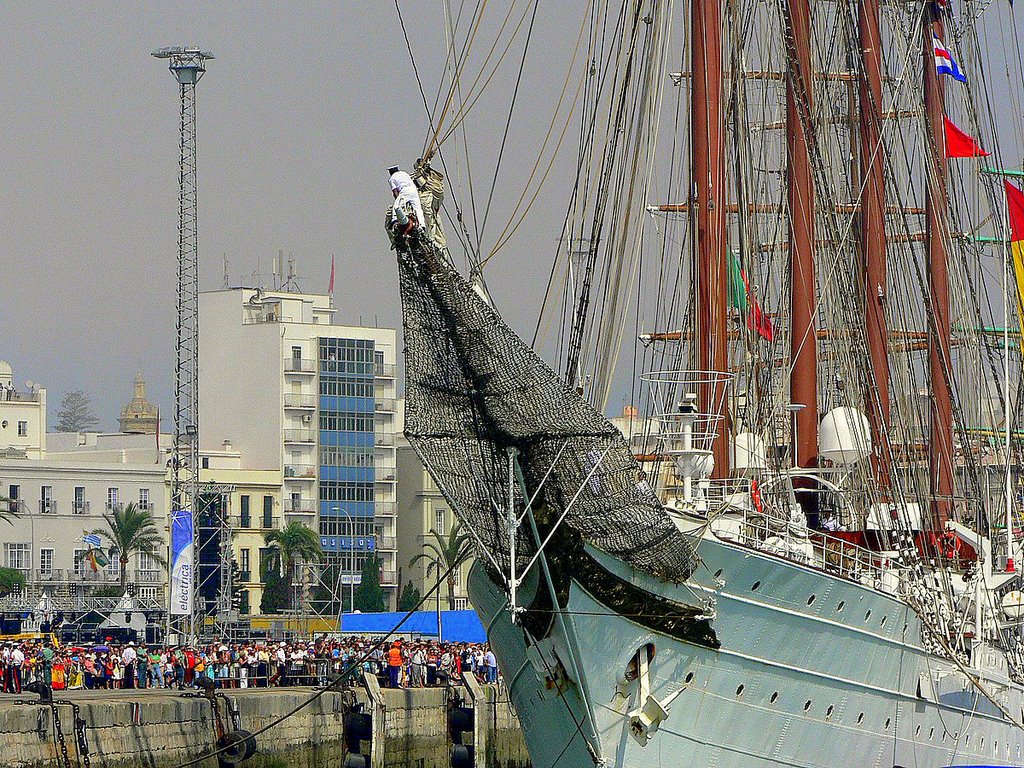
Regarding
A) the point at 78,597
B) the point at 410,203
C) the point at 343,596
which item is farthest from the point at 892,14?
the point at 343,596

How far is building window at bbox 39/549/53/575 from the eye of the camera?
154 metres

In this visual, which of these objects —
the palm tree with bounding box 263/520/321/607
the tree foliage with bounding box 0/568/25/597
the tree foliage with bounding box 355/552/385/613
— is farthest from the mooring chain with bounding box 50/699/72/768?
the palm tree with bounding box 263/520/321/607

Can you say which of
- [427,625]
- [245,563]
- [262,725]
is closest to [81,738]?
[262,725]

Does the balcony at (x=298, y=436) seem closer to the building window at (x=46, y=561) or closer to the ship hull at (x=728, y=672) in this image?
the building window at (x=46, y=561)

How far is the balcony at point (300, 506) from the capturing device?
17388 centimetres

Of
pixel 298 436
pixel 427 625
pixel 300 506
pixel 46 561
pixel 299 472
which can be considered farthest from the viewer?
pixel 298 436

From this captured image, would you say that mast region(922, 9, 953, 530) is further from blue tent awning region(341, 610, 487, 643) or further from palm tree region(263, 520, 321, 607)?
palm tree region(263, 520, 321, 607)

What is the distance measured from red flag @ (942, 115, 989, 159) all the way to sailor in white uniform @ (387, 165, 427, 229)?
32153mm

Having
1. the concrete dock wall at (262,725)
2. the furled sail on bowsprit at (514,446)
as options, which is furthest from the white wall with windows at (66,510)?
the furled sail on bowsprit at (514,446)

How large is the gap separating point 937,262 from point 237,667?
26664 mm

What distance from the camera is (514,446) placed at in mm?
37281

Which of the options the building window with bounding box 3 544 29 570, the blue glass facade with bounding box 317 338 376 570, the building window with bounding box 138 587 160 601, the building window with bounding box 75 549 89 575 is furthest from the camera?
the blue glass facade with bounding box 317 338 376 570

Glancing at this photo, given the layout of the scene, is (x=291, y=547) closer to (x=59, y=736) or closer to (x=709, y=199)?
(x=59, y=736)

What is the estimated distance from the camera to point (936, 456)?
6675 centimetres
